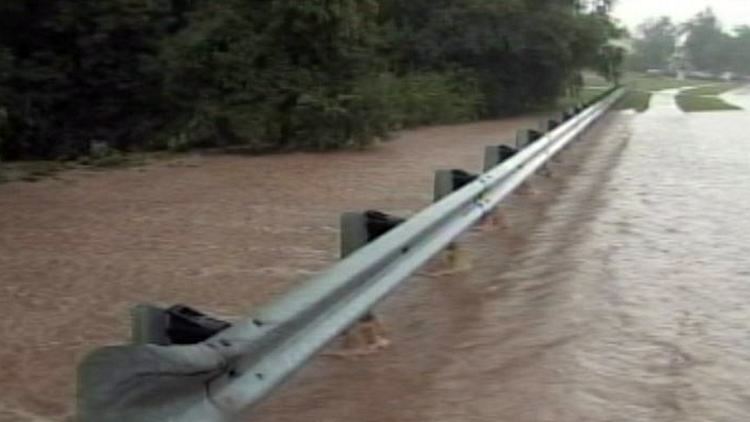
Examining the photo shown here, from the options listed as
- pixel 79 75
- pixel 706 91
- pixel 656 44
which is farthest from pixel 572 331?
pixel 656 44

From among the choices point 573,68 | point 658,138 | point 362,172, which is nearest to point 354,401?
point 362,172

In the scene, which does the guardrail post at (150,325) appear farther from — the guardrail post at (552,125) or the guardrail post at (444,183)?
the guardrail post at (552,125)

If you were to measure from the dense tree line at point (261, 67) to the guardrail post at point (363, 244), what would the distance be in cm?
1203

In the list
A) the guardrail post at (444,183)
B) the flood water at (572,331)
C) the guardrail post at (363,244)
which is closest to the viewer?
the flood water at (572,331)

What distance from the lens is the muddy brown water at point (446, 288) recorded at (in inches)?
192

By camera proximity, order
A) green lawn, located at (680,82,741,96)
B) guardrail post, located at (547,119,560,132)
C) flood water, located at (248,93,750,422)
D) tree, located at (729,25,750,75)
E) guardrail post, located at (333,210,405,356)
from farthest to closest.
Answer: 1. tree, located at (729,25,750,75)
2. green lawn, located at (680,82,741,96)
3. guardrail post, located at (547,119,560,132)
4. guardrail post, located at (333,210,405,356)
5. flood water, located at (248,93,750,422)

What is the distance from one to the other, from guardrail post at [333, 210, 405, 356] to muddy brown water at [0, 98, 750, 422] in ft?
0.45

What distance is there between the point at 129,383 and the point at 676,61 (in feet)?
498

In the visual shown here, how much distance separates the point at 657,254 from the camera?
8320 mm

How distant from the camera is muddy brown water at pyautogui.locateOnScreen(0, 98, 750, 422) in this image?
4875mm

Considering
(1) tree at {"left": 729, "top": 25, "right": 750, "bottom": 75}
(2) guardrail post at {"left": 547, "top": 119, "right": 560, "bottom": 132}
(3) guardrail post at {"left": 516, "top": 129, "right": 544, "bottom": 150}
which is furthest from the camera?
(1) tree at {"left": 729, "top": 25, "right": 750, "bottom": 75}

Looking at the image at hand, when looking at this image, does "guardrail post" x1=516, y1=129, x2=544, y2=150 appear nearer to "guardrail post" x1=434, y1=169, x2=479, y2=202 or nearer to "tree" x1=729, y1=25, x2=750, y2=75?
"guardrail post" x1=434, y1=169, x2=479, y2=202

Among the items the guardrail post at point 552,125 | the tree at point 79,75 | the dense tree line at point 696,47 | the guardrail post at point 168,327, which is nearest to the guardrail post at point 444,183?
the guardrail post at point 168,327

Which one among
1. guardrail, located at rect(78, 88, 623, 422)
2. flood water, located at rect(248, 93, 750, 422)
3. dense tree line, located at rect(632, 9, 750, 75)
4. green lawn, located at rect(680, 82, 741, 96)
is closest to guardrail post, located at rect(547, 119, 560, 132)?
flood water, located at rect(248, 93, 750, 422)
